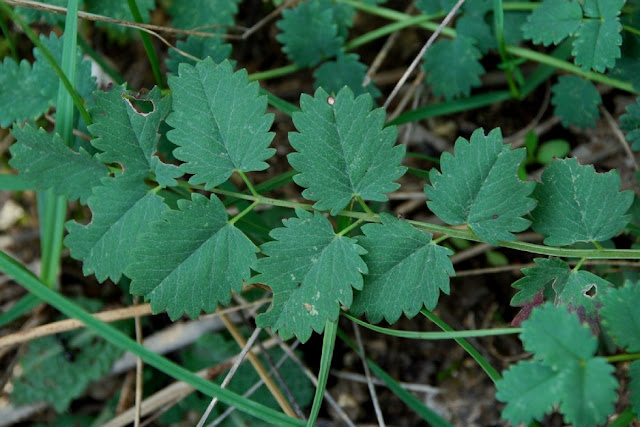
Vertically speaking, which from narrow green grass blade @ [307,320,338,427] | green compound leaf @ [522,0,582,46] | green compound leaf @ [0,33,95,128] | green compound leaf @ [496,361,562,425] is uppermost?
green compound leaf @ [522,0,582,46]

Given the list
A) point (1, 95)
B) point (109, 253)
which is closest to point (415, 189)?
point (109, 253)

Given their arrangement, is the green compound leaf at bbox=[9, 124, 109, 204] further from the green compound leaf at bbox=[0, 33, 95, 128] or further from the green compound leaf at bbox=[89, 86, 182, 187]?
the green compound leaf at bbox=[0, 33, 95, 128]

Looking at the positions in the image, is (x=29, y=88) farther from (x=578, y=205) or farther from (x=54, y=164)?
(x=578, y=205)

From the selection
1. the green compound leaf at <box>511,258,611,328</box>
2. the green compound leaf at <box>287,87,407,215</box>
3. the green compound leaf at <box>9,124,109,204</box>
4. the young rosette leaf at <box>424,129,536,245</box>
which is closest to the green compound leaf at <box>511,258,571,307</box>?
the green compound leaf at <box>511,258,611,328</box>

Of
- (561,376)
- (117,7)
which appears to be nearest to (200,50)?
(117,7)

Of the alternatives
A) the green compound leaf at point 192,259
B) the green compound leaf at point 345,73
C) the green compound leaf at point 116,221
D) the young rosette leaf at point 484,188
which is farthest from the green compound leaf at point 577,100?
the green compound leaf at point 116,221

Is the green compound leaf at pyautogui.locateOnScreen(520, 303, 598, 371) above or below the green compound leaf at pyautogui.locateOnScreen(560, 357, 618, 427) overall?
above

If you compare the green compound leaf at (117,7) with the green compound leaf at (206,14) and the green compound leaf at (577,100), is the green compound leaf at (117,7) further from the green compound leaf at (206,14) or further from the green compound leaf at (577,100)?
the green compound leaf at (577,100)

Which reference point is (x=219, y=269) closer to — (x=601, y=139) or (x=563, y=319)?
(x=563, y=319)
